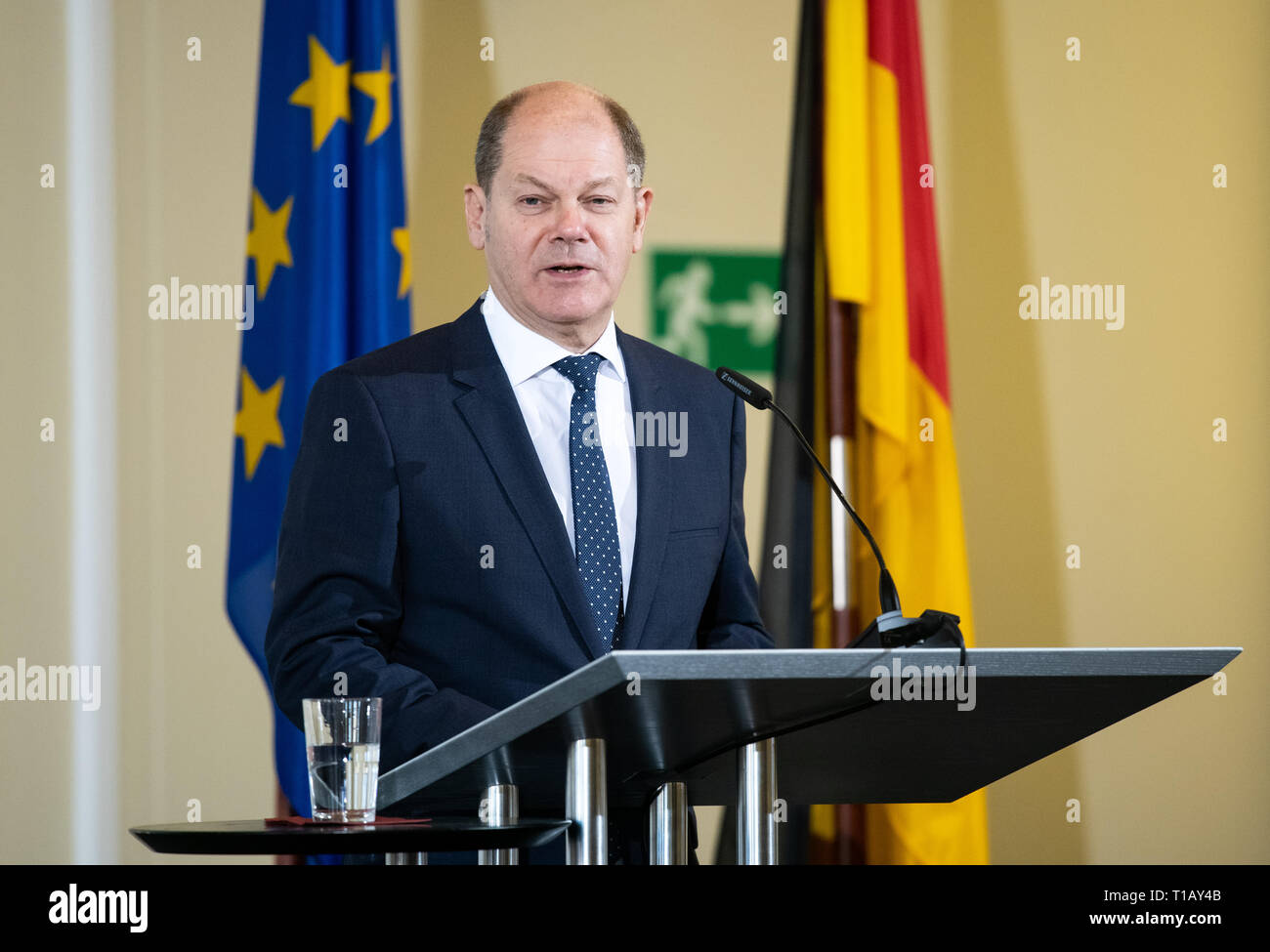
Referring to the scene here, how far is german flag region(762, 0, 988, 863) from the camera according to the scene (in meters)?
3.53

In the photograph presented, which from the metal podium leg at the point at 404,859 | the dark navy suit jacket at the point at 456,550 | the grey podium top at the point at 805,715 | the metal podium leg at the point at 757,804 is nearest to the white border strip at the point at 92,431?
the dark navy suit jacket at the point at 456,550

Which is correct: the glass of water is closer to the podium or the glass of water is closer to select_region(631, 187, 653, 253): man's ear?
the podium

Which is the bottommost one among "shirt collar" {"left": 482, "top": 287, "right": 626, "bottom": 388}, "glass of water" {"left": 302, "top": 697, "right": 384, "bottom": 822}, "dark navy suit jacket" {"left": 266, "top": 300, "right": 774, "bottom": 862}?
"glass of water" {"left": 302, "top": 697, "right": 384, "bottom": 822}

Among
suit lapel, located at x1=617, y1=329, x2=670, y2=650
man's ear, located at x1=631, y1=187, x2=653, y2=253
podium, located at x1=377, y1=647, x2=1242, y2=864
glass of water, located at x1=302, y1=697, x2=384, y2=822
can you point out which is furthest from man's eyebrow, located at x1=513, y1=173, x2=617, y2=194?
glass of water, located at x1=302, y1=697, x2=384, y2=822

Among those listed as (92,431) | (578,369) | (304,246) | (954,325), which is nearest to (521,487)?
(578,369)

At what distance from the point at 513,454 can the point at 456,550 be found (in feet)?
0.53

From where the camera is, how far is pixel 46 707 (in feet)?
11.9

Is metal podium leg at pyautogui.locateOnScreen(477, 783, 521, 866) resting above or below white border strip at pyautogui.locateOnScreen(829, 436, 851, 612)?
below

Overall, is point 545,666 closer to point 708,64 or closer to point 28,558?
point 28,558

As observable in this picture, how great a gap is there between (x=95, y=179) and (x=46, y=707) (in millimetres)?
1376

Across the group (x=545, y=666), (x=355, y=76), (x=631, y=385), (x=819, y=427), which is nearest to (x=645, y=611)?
(x=545, y=666)

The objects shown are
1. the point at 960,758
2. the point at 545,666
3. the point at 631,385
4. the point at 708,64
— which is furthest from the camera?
the point at 708,64

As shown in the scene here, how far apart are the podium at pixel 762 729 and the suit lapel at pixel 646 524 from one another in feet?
0.92
